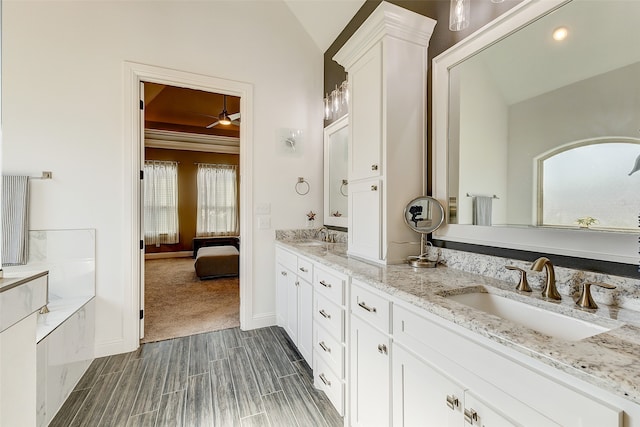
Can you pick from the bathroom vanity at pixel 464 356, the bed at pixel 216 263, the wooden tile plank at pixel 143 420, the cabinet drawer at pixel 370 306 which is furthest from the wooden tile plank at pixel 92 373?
the bed at pixel 216 263

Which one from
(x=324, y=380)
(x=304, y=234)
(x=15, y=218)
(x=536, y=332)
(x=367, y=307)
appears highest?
(x=15, y=218)

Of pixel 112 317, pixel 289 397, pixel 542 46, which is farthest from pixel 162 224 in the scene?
pixel 542 46

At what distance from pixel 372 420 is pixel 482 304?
783 millimetres

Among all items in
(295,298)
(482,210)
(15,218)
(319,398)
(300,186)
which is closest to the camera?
(482,210)

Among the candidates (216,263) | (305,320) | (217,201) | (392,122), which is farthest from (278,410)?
(217,201)

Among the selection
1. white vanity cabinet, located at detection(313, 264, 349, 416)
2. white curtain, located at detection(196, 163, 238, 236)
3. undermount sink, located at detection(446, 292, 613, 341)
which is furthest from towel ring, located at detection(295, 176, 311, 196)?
white curtain, located at detection(196, 163, 238, 236)

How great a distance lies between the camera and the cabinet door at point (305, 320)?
2.15 meters

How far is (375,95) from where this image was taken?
74.0 inches

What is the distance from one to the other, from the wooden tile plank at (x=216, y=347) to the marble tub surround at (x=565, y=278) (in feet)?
6.72

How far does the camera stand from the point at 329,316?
1.83 m

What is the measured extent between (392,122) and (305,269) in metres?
Result: 1.26

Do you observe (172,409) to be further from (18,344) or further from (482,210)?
(482,210)

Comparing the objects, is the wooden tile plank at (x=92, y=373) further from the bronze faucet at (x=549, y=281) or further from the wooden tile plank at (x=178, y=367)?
the bronze faucet at (x=549, y=281)

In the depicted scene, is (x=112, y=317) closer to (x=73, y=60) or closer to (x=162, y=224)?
(x=73, y=60)
